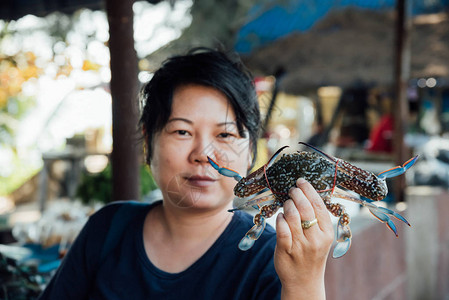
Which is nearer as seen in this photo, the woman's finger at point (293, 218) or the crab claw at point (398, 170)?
the woman's finger at point (293, 218)

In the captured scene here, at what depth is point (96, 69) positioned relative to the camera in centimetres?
501

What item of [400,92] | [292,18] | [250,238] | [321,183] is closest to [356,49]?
[292,18]

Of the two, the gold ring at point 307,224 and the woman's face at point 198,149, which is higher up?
the woman's face at point 198,149

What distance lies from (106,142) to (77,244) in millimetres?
7834

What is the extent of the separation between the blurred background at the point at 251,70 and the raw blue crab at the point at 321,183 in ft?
2.11

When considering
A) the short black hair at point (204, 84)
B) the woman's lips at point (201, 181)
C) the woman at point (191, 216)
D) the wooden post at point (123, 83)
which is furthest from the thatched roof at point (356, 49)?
the woman's lips at point (201, 181)

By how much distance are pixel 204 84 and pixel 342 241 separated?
0.73m

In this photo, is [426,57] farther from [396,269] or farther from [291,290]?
[291,290]

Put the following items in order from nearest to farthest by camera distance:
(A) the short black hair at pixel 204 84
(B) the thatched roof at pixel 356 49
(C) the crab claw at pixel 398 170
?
(C) the crab claw at pixel 398 170, (A) the short black hair at pixel 204 84, (B) the thatched roof at pixel 356 49

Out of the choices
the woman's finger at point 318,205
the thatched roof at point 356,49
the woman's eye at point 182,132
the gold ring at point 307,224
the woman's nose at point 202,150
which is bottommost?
the gold ring at point 307,224

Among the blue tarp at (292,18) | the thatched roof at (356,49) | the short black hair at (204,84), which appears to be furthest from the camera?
the blue tarp at (292,18)

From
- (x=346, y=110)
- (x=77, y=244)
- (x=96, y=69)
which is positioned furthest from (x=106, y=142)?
(x=77, y=244)

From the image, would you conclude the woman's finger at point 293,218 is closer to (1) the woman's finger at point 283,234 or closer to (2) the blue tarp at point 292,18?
(1) the woman's finger at point 283,234

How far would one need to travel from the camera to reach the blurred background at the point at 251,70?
231 centimetres
